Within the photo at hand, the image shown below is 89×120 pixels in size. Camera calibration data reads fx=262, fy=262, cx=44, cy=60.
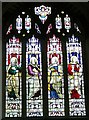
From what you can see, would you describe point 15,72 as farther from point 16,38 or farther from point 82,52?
point 82,52

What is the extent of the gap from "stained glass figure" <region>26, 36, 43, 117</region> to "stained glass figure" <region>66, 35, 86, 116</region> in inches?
31.5

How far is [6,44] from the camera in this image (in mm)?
7211

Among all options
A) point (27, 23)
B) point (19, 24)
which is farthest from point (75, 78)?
point (19, 24)

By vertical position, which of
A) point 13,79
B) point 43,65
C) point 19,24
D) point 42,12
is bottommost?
point 13,79

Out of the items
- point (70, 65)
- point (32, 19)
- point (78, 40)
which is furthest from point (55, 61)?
point (32, 19)

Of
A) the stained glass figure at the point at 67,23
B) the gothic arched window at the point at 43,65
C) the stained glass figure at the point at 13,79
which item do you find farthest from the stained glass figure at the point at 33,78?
the stained glass figure at the point at 67,23

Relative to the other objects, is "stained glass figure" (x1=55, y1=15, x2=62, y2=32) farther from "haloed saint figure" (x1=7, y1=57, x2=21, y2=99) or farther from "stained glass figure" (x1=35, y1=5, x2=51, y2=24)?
"haloed saint figure" (x1=7, y1=57, x2=21, y2=99)

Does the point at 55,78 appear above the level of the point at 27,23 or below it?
below

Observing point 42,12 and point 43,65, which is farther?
point 42,12

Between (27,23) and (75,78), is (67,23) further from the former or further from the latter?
(75,78)

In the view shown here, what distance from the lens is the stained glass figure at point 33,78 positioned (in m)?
6.82

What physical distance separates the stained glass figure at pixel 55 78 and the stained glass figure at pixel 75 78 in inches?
8.9

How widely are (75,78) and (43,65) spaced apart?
3.04 feet

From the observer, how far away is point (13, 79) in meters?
6.99
